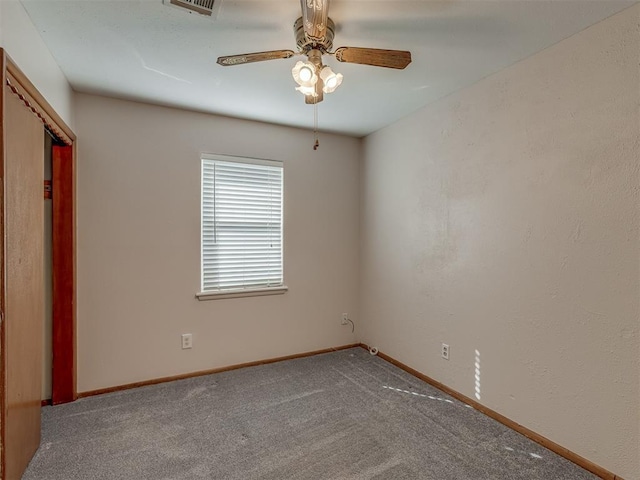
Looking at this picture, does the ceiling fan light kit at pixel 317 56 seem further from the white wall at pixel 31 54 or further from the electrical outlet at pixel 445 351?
the electrical outlet at pixel 445 351

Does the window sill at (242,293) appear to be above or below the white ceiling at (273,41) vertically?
below

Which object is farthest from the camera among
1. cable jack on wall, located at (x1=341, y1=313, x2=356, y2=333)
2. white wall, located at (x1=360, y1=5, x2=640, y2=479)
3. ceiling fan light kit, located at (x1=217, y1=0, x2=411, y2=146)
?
cable jack on wall, located at (x1=341, y1=313, x2=356, y2=333)

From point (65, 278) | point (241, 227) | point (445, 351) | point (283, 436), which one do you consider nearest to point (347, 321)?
point (445, 351)

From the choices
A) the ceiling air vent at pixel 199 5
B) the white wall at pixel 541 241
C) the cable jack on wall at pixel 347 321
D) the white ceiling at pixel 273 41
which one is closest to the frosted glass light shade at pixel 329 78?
the white ceiling at pixel 273 41

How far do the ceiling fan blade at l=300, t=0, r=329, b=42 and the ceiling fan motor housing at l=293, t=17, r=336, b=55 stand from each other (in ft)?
0.13

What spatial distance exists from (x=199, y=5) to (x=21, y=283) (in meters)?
1.65

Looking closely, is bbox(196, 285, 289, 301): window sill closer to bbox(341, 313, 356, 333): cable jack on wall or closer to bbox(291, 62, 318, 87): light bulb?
bbox(341, 313, 356, 333): cable jack on wall

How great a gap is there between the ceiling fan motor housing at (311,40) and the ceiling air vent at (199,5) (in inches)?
15.6

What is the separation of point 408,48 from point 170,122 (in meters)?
2.04

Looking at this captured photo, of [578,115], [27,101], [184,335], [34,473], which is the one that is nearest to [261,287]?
[184,335]

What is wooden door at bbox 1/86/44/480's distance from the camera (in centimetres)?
149

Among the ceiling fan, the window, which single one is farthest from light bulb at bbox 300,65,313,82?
the window

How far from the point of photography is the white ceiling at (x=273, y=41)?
163cm

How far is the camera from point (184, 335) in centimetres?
293
